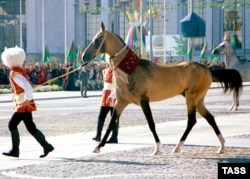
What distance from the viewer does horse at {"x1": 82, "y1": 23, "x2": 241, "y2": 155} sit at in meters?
13.5

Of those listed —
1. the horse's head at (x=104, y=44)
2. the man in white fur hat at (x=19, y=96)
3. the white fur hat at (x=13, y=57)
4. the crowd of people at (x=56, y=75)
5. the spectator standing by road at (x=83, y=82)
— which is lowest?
the crowd of people at (x=56, y=75)

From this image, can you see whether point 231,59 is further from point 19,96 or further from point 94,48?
point 19,96

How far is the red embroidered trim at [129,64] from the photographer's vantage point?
13.6 meters

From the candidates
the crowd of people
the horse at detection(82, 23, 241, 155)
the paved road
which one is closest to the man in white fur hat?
the paved road

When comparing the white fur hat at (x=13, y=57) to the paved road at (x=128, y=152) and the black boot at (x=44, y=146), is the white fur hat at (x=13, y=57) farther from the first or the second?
the paved road at (x=128, y=152)

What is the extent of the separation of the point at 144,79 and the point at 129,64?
0.36 m

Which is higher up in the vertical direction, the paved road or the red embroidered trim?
the red embroidered trim

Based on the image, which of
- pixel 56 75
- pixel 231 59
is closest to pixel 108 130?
pixel 231 59

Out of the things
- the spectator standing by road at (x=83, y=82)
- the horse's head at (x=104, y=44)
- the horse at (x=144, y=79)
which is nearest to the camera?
the horse at (x=144, y=79)

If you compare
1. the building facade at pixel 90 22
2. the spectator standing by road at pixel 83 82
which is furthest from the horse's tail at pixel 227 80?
the building facade at pixel 90 22

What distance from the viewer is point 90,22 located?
101125 millimetres

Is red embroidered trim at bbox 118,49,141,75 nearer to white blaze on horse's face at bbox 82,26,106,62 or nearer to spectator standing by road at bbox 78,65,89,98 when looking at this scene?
white blaze on horse's face at bbox 82,26,106,62

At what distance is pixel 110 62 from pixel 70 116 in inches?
422

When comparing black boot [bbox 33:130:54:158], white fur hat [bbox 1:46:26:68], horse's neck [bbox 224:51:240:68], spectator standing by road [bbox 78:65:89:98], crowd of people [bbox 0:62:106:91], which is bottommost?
crowd of people [bbox 0:62:106:91]
